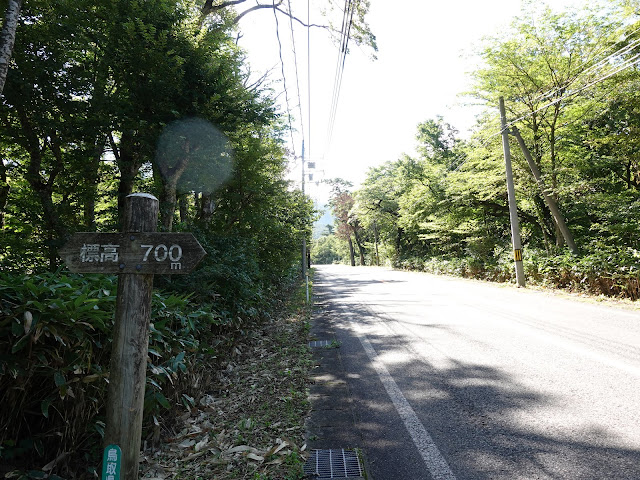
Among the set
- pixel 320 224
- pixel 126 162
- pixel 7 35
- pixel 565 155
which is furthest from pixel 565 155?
pixel 320 224

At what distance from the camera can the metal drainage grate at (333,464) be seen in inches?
103

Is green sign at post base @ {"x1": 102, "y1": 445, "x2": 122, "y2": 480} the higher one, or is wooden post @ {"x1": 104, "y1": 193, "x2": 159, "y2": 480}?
wooden post @ {"x1": 104, "y1": 193, "x2": 159, "y2": 480}

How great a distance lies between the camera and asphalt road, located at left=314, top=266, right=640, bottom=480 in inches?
103

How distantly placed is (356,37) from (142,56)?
8.51 meters

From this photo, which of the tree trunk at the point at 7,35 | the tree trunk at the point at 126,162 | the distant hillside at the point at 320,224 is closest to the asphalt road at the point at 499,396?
the tree trunk at the point at 126,162

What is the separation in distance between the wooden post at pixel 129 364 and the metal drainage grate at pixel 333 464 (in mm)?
1280

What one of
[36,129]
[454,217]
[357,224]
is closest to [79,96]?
[36,129]

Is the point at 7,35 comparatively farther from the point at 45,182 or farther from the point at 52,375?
the point at 52,375

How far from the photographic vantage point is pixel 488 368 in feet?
14.8

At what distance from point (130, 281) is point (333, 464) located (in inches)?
81.0

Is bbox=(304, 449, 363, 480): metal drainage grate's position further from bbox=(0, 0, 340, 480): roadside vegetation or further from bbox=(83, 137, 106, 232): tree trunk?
bbox=(83, 137, 106, 232): tree trunk

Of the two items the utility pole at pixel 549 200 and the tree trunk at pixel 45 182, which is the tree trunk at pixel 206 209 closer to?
the tree trunk at pixel 45 182

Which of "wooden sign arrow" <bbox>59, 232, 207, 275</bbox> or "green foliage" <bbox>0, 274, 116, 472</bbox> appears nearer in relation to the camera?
"wooden sign arrow" <bbox>59, 232, 207, 275</bbox>

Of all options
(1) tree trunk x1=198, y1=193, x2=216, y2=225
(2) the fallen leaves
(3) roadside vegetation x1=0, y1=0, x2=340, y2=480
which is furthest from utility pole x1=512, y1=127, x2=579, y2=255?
(2) the fallen leaves
